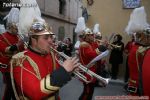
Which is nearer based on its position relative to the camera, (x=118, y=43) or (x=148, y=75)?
(x=148, y=75)

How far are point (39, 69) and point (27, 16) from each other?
66 cm

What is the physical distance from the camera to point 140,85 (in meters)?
2.97

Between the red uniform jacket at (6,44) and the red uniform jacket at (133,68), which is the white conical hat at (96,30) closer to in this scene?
the red uniform jacket at (6,44)

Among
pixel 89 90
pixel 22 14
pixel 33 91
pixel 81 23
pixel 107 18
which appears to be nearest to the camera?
pixel 33 91

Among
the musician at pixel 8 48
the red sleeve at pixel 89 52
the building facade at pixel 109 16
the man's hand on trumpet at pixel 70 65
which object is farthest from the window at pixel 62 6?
the man's hand on trumpet at pixel 70 65

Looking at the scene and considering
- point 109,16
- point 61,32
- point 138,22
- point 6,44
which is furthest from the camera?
point 61,32

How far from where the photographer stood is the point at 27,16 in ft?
10.6

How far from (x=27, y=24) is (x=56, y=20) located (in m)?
21.0

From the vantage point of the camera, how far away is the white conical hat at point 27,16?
315 centimetres

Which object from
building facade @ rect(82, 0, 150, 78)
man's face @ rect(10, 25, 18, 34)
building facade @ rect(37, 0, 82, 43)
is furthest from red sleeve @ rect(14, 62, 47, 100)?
building facade @ rect(37, 0, 82, 43)

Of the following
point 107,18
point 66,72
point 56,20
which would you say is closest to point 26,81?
point 66,72

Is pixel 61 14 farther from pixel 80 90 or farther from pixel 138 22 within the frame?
pixel 138 22

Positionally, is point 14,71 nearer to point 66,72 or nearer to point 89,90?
point 66,72

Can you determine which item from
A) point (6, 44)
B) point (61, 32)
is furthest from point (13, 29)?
point (61, 32)
